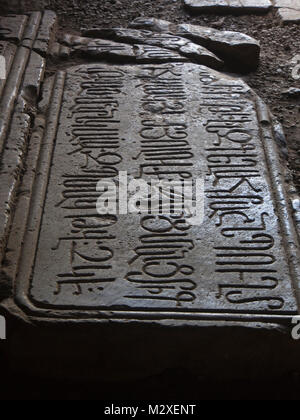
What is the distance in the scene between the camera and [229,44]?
4.92 metres

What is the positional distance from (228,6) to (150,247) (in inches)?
140

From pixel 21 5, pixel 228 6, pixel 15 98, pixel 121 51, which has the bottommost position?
pixel 15 98

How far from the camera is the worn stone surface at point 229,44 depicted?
4.91 metres

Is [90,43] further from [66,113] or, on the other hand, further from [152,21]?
[66,113]

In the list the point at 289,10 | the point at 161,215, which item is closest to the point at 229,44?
the point at 289,10

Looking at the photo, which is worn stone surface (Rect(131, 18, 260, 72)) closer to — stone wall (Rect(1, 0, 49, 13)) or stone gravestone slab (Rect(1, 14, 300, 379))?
stone gravestone slab (Rect(1, 14, 300, 379))

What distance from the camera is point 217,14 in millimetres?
5828

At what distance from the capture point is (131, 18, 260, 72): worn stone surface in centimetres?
491

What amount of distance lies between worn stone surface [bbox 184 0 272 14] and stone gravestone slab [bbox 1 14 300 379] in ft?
6.56

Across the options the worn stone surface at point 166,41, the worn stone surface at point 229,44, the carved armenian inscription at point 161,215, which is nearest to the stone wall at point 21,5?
the worn stone surface at point 166,41

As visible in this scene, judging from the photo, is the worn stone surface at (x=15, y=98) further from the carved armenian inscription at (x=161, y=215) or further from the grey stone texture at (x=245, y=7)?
the grey stone texture at (x=245, y=7)

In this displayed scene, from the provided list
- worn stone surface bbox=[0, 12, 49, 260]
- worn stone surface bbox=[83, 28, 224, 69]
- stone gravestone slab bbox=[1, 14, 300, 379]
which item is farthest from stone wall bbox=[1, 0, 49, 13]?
stone gravestone slab bbox=[1, 14, 300, 379]

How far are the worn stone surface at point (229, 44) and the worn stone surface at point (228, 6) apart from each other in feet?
2.32

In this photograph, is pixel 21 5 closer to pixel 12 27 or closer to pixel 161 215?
pixel 12 27
